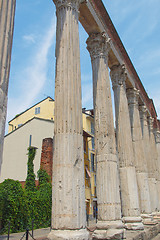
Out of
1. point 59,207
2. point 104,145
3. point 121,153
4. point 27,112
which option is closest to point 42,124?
point 27,112

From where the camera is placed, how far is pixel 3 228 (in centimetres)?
1205

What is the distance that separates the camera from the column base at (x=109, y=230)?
671 cm

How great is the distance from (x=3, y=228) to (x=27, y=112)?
1943 cm

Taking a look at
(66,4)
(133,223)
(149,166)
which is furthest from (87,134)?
(66,4)

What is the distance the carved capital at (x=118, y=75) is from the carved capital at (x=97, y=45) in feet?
6.95

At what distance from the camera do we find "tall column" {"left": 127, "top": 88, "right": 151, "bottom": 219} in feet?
38.0

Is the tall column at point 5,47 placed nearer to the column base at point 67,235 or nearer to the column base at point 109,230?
the column base at point 67,235

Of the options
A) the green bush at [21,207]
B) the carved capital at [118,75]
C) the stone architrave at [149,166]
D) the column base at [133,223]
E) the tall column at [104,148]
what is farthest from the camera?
the stone architrave at [149,166]

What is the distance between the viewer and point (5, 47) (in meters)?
3.87

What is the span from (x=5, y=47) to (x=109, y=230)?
5665 millimetres

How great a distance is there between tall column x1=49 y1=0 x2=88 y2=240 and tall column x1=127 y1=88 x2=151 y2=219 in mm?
7116

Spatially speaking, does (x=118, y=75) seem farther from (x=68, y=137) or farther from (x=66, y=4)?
(x=68, y=137)

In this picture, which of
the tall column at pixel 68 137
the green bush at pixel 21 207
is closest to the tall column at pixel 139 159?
the green bush at pixel 21 207

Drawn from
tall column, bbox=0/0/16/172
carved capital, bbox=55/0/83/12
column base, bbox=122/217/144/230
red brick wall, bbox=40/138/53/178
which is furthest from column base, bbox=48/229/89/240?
red brick wall, bbox=40/138/53/178
